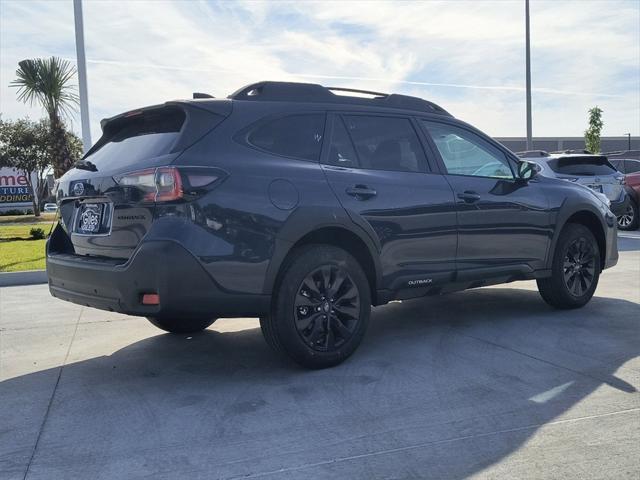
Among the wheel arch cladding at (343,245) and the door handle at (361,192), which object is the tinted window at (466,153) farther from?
the wheel arch cladding at (343,245)

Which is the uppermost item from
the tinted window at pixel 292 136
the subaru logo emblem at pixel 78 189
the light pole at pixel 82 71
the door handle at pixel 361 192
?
the light pole at pixel 82 71

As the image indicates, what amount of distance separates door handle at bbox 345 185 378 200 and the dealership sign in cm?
4702

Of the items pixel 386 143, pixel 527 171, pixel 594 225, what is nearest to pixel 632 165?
pixel 594 225

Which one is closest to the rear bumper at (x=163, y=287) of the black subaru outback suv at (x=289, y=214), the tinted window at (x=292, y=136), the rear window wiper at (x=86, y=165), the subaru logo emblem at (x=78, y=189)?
the black subaru outback suv at (x=289, y=214)

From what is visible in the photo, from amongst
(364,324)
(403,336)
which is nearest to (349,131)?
(364,324)

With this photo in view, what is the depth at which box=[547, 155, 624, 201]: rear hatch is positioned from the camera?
12719 mm

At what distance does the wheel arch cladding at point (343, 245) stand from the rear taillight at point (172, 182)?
0.70m

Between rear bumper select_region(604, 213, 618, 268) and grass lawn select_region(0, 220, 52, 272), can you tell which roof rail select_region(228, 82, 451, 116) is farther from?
grass lawn select_region(0, 220, 52, 272)

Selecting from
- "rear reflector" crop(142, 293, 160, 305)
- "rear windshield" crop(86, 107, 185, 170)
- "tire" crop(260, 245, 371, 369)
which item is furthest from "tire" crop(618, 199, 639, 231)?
"rear reflector" crop(142, 293, 160, 305)

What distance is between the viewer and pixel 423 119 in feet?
17.2

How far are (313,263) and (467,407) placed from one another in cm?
131

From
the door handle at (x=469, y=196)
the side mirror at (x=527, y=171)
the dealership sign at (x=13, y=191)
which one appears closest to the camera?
the door handle at (x=469, y=196)

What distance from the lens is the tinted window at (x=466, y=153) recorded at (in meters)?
5.30

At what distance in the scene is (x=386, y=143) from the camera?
495 centimetres
